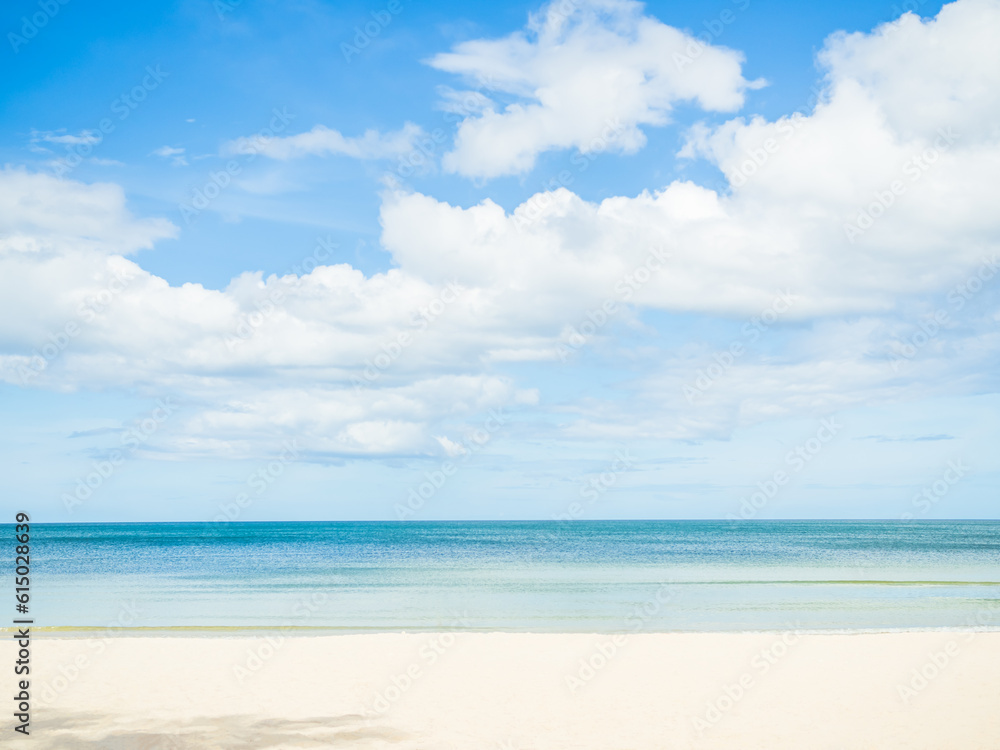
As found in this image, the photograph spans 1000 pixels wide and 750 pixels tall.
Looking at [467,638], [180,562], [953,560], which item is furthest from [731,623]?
[180,562]

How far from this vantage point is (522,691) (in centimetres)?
1258

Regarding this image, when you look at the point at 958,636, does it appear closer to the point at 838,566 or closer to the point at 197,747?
the point at 197,747

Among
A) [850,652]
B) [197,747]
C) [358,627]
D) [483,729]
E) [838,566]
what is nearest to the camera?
[197,747]

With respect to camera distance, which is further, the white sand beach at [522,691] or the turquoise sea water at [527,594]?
the turquoise sea water at [527,594]

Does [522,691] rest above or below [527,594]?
above

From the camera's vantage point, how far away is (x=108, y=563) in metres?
50.9

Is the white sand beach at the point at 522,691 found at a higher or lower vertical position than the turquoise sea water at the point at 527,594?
higher

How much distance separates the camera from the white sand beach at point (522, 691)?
32.9ft

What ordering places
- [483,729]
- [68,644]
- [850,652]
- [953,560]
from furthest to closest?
[953,560], [68,644], [850,652], [483,729]

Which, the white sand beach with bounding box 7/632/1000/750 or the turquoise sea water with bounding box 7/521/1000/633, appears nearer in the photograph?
the white sand beach with bounding box 7/632/1000/750

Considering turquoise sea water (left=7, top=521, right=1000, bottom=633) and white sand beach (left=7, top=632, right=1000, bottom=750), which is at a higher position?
white sand beach (left=7, top=632, right=1000, bottom=750)

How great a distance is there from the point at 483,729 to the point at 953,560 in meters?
50.8

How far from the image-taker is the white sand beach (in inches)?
395

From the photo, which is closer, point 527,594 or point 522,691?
point 522,691
